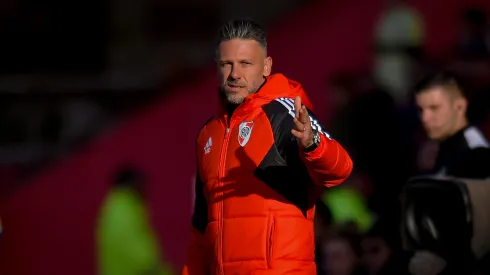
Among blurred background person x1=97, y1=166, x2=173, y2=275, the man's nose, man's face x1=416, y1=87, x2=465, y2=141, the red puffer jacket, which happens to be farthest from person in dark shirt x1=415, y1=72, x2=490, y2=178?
blurred background person x1=97, y1=166, x2=173, y2=275

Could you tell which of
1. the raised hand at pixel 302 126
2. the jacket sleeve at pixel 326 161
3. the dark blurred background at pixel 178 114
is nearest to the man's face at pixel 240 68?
the jacket sleeve at pixel 326 161

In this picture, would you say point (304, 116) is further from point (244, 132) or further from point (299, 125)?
point (244, 132)

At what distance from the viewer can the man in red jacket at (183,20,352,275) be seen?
20.9ft

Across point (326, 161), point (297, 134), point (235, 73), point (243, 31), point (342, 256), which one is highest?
point (243, 31)

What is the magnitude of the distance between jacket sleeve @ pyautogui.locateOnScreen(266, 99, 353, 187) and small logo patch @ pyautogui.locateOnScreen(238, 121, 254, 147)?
0.35 ft

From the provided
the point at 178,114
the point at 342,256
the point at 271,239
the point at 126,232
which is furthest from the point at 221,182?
the point at 178,114

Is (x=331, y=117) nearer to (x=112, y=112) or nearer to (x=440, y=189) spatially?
(x=112, y=112)

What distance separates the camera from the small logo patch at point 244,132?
6457 mm

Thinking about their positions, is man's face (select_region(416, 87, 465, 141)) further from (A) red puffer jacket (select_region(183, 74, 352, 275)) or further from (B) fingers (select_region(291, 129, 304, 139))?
(B) fingers (select_region(291, 129, 304, 139))

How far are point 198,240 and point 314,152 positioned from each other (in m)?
1.05

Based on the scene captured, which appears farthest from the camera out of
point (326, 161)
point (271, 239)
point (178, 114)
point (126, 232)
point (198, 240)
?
point (178, 114)

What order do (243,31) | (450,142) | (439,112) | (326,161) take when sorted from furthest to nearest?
1. (439,112)
2. (450,142)
3. (243,31)
4. (326,161)

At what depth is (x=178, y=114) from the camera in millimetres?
13219

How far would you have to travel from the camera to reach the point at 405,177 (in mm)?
10570
